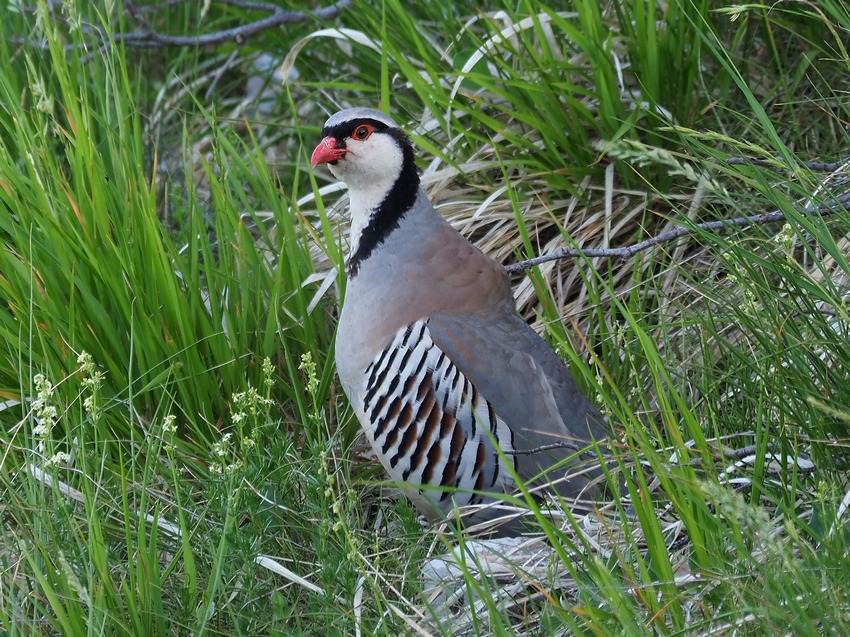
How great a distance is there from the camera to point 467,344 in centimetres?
305

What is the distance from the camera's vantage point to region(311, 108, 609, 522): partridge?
3018mm

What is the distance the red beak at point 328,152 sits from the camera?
3.18 meters

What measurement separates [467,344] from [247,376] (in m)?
0.76

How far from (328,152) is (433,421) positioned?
0.86m

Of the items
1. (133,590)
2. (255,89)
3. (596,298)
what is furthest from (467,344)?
(255,89)

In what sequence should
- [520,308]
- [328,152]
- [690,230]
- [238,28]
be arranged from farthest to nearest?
[238,28] < [520,308] < [328,152] < [690,230]

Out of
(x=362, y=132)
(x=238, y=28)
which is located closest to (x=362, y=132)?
(x=362, y=132)

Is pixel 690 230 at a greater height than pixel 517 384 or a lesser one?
greater

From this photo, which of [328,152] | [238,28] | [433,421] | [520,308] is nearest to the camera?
[433,421]

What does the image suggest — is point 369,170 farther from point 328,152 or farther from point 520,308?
point 520,308

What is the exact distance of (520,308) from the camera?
376 centimetres

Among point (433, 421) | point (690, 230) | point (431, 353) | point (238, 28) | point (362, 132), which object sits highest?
point (238, 28)

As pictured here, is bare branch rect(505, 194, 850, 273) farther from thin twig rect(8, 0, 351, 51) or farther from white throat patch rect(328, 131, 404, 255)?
thin twig rect(8, 0, 351, 51)

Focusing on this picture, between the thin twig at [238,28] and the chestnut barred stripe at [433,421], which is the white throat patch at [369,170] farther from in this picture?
the thin twig at [238,28]
